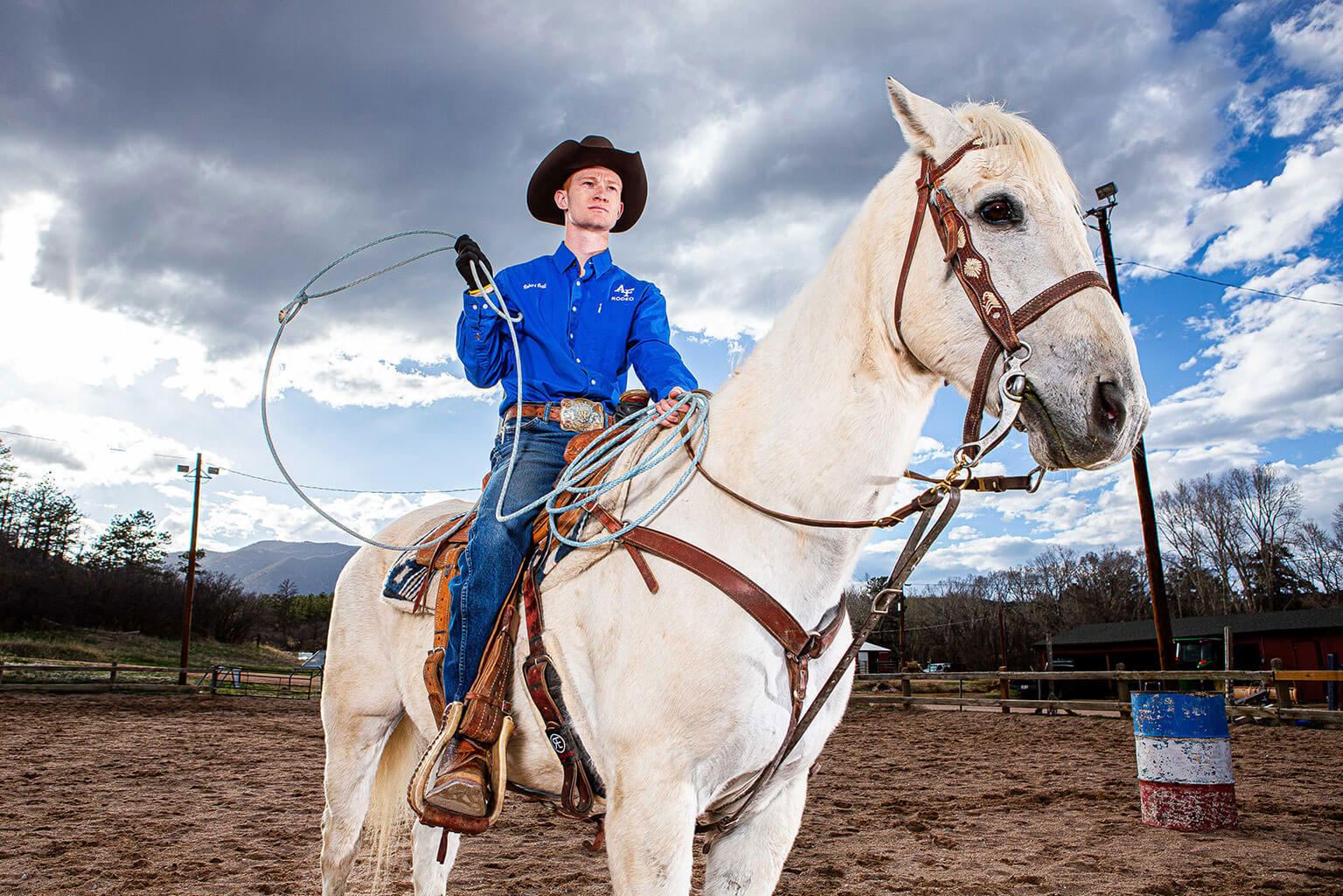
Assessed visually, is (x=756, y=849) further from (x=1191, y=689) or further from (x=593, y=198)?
(x=1191, y=689)

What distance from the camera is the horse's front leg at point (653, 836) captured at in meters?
1.82

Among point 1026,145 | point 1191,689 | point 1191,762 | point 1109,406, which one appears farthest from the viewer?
point 1191,689

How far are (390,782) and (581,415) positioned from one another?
95.4 inches

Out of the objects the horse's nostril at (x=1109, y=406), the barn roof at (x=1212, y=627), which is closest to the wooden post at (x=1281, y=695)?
the horse's nostril at (x=1109, y=406)

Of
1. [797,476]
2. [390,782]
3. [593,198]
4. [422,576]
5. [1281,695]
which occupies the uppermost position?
[593,198]

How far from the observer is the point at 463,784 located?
216 centimetres

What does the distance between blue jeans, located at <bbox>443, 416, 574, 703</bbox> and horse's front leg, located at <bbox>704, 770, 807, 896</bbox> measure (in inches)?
38.7

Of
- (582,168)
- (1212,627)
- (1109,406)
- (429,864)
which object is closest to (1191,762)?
(429,864)

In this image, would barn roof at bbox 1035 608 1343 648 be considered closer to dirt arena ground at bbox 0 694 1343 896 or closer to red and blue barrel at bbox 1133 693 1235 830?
dirt arena ground at bbox 0 694 1343 896

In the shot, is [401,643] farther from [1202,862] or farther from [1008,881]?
[1202,862]

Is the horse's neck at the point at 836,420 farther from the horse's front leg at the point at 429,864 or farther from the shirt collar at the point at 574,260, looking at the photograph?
the horse's front leg at the point at 429,864

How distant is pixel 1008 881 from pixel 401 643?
458 cm

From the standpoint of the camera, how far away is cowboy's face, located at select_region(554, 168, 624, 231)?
9.58ft

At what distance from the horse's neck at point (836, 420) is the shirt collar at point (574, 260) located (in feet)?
3.41
